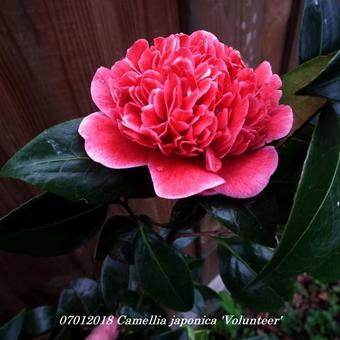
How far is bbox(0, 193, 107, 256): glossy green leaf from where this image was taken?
524 millimetres

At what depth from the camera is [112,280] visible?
743 mm

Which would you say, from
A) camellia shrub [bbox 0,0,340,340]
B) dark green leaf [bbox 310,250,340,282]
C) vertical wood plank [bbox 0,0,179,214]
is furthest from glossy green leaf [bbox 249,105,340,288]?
vertical wood plank [bbox 0,0,179,214]

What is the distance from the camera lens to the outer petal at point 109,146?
0.41 meters

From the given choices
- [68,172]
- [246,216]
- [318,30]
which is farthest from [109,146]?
[318,30]

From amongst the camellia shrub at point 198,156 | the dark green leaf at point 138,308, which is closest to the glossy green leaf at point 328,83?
the camellia shrub at point 198,156

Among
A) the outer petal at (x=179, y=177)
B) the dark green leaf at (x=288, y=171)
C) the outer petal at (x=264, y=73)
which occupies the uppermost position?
the outer petal at (x=264, y=73)

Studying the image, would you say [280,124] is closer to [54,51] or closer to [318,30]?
[318,30]

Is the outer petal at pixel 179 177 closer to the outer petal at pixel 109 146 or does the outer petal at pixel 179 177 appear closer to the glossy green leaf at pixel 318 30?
the outer petal at pixel 109 146

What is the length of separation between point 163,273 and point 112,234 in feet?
0.37

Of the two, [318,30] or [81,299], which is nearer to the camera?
[318,30]

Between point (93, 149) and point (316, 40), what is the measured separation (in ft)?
1.20

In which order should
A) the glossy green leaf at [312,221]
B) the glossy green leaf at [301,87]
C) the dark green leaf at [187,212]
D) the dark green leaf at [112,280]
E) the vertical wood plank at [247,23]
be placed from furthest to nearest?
1. the vertical wood plank at [247,23]
2. the dark green leaf at [112,280]
3. the dark green leaf at [187,212]
4. the glossy green leaf at [301,87]
5. the glossy green leaf at [312,221]

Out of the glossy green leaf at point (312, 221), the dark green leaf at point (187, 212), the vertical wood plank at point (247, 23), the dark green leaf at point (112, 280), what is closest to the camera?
the glossy green leaf at point (312, 221)

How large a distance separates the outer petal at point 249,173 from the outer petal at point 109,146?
0.10 meters
